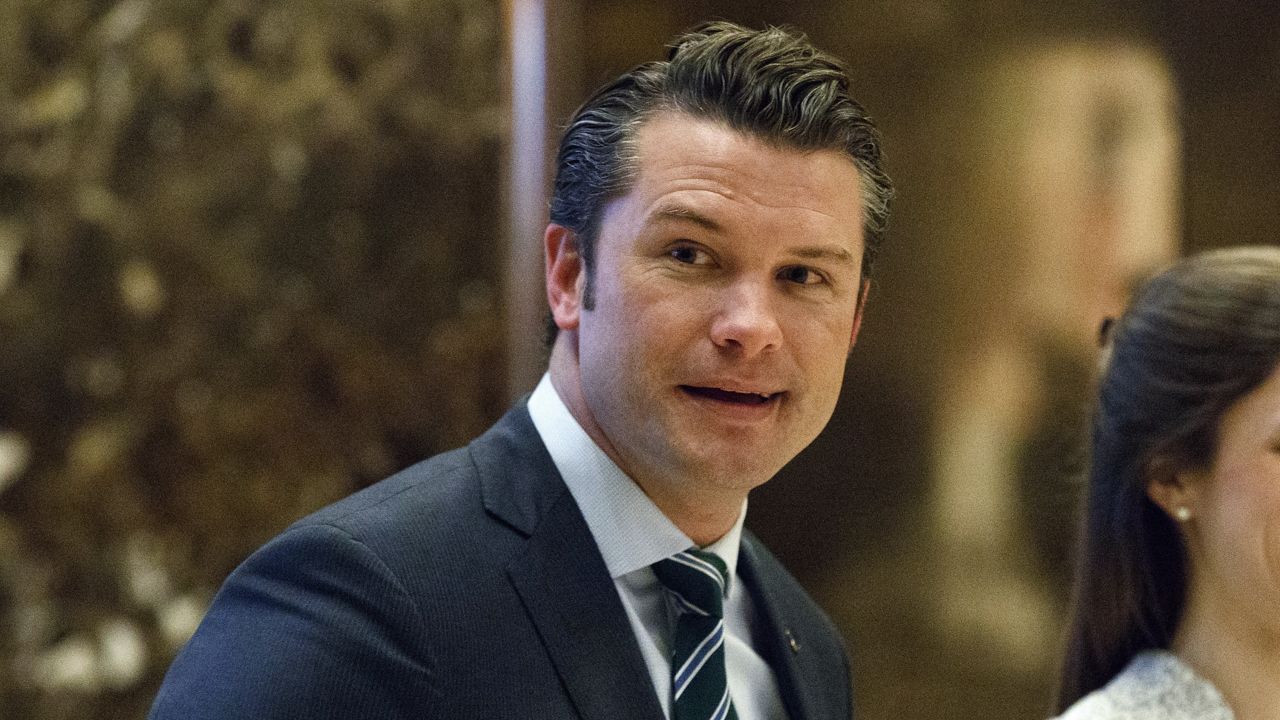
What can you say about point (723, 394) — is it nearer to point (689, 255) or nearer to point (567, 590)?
point (689, 255)

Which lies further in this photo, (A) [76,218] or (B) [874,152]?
(A) [76,218]

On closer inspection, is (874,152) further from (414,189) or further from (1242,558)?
(414,189)

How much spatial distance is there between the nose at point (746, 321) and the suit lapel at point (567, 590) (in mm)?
292

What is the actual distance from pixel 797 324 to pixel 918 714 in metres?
1.86

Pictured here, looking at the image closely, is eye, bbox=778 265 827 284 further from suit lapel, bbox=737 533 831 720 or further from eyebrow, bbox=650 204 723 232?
suit lapel, bbox=737 533 831 720

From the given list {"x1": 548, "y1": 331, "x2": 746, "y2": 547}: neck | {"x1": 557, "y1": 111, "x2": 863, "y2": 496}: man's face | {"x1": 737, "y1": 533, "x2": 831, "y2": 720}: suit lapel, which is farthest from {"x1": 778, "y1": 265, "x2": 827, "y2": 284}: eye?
{"x1": 737, "y1": 533, "x2": 831, "y2": 720}: suit lapel

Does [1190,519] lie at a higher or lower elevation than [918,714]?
higher

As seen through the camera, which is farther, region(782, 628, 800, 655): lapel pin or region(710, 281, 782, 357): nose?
region(782, 628, 800, 655): lapel pin

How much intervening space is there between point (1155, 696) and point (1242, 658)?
0.45ft

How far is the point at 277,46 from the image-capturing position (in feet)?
9.81

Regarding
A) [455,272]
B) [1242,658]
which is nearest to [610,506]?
[1242,658]

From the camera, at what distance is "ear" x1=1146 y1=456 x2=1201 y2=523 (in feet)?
6.86

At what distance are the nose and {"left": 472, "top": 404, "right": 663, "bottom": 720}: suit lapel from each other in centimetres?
29

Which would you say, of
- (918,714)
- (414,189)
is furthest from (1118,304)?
(414,189)
